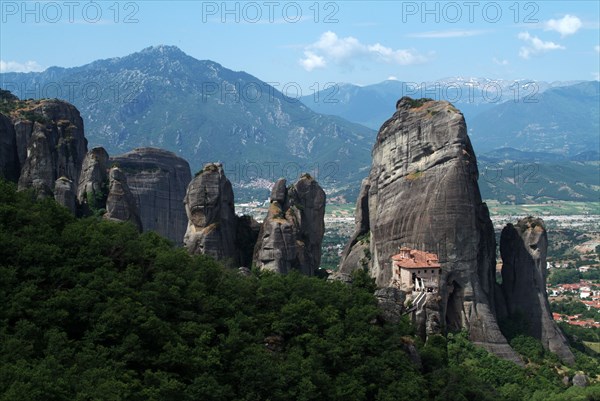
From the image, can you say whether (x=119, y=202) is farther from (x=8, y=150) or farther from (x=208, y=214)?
(x=8, y=150)

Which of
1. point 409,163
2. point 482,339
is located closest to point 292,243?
point 409,163

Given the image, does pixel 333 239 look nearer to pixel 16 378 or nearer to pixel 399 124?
pixel 399 124

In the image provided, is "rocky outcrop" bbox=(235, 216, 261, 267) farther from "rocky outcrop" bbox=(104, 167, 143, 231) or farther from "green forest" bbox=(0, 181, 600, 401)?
"green forest" bbox=(0, 181, 600, 401)

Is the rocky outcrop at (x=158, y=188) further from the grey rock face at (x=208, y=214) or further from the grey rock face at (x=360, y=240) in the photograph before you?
the grey rock face at (x=208, y=214)

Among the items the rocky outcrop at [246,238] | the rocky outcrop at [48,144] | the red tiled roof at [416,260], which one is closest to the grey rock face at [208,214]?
the rocky outcrop at [246,238]

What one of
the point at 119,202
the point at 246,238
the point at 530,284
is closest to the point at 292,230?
the point at 246,238

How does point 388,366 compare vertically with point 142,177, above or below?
below
